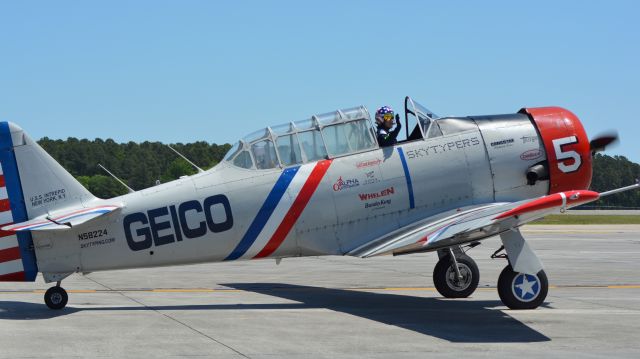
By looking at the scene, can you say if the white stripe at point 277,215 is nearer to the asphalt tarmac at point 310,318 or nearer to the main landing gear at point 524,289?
the asphalt tarmac at point 310,318

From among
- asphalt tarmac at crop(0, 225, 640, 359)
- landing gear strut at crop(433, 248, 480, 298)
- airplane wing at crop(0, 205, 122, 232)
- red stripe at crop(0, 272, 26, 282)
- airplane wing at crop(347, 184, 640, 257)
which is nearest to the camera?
asphalt tarmac at crop(0, 225, 640, 359)

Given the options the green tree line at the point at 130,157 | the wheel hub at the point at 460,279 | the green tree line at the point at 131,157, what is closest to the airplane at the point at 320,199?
the wheel hub at the point at 460,279

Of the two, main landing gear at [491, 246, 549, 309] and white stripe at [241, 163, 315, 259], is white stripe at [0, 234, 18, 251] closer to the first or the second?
white stripe at [241, 163, 315, 259]

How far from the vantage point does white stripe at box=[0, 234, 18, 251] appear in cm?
1201

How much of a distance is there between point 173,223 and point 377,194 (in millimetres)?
3235

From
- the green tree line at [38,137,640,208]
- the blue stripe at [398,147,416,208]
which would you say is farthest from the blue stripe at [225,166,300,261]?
the green tree line at [38,137,640,208]

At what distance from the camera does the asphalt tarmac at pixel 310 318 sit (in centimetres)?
945

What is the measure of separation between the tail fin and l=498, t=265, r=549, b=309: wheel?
668 cm

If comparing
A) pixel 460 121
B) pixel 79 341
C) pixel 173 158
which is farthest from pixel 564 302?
pixel 173 158

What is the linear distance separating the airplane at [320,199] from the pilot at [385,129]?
0.44 feet

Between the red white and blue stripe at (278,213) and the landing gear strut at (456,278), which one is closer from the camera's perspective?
the red white and blue stripe at (278,213)

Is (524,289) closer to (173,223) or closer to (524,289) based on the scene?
(524,289)

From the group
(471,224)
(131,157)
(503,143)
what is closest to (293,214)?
(471,224)

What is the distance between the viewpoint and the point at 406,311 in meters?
12.8
